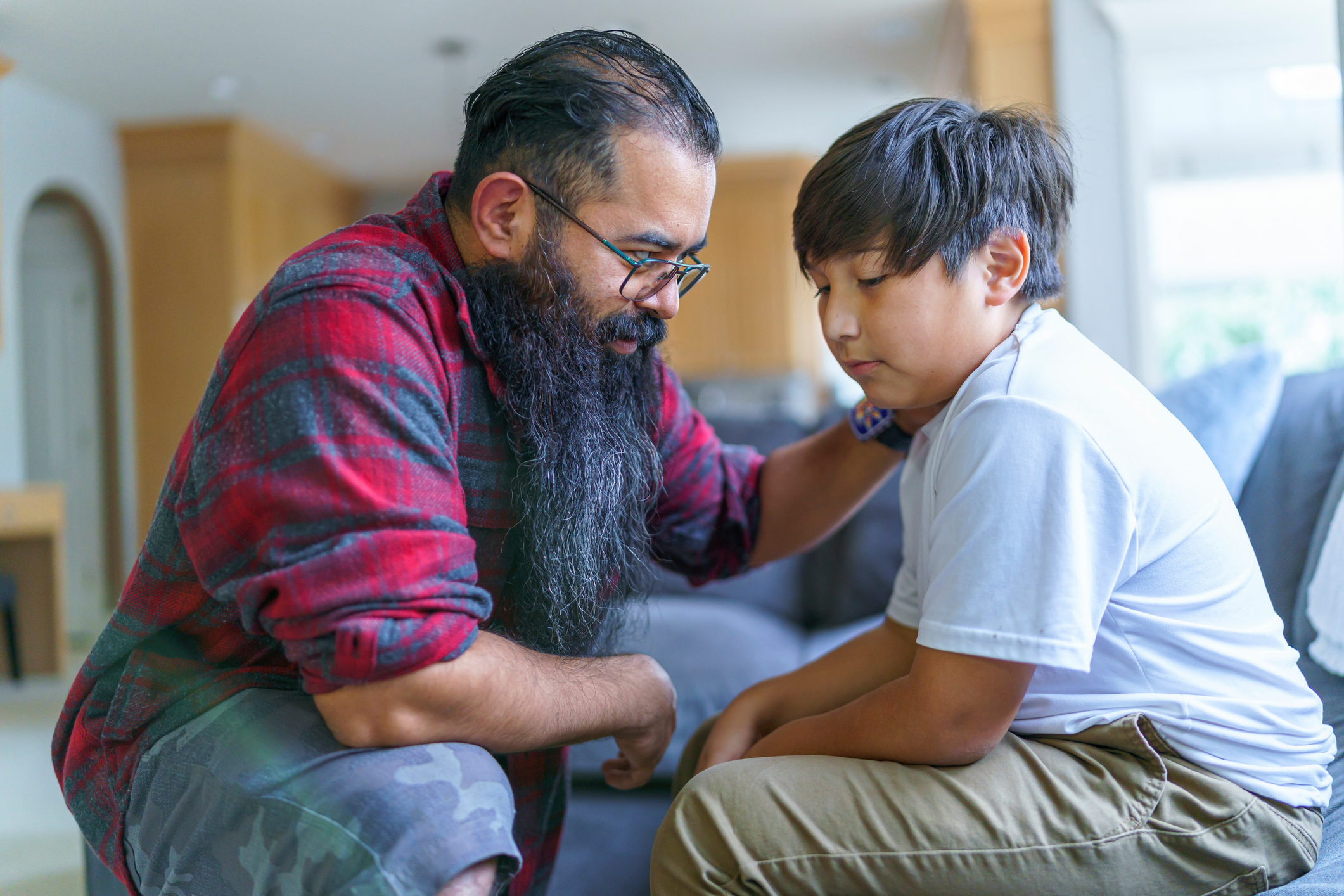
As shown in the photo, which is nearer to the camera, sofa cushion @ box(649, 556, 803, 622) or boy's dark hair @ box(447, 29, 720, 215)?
boy's dark hair @ box(447, 29, 720, 215)

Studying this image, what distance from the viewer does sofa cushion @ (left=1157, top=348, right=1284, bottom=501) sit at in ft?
5.07

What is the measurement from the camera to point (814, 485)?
1.38 m

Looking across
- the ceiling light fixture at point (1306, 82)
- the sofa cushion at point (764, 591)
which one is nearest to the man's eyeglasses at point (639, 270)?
the sofa cushion at point (764, 591)

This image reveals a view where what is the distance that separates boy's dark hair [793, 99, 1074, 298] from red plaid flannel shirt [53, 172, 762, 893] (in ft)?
1.33

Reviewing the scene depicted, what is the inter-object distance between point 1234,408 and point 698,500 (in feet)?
2.98

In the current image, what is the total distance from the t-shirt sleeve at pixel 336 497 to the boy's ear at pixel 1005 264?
575 mm

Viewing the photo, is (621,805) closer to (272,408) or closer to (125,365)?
(272,408)

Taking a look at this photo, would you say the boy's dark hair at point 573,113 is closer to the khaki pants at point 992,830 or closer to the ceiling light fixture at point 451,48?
the khaki pants at point 992,830

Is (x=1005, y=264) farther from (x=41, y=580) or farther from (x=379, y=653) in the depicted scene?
(x=41, y=580)

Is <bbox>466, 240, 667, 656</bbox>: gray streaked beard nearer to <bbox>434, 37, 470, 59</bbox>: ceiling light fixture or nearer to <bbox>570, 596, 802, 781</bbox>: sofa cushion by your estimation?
<bbox>570, 596, 802, 781</bbox>: sofa cushion

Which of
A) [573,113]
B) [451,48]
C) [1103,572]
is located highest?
[451,48]

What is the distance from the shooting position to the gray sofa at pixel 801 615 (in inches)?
55.7

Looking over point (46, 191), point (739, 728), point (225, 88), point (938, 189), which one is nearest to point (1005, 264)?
point (938, 189)

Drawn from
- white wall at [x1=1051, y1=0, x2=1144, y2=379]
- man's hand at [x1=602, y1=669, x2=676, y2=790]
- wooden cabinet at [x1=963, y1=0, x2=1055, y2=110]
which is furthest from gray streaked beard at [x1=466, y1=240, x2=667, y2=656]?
wooden cabinet at [x1=963, y1=0, x2=1055, y2=110]
